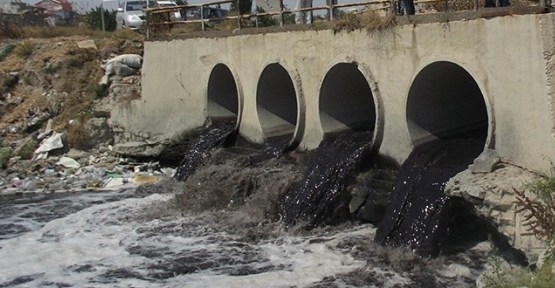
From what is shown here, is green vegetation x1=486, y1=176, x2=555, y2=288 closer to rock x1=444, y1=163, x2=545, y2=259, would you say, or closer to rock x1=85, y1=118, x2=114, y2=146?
rock x1=444, y1=163, x2=545, y2=259

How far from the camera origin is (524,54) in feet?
29.2

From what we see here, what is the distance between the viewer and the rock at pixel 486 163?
9.20 metres

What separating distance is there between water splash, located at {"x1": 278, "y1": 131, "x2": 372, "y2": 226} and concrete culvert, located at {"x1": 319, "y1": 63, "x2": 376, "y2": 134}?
1.11 meters

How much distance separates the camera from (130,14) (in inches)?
985

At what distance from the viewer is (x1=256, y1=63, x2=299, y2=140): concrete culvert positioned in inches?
589

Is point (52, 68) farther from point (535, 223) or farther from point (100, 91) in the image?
point (535, 223)

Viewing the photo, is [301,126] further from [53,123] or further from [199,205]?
[53,123]

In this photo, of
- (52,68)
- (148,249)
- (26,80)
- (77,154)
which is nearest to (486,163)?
(148,249)

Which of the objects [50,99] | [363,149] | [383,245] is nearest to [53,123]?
[50,99]

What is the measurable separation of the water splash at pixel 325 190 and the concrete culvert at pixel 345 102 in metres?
1.11

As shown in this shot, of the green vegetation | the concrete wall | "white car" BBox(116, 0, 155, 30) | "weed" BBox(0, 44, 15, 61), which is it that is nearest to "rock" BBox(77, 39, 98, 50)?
"weed" BBox(0, 44, 15, 61)

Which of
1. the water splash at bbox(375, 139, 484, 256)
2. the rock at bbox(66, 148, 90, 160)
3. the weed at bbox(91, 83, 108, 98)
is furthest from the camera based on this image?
the weed at bbox(91, 83, 108, 98)

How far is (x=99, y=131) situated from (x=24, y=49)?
4670 mm

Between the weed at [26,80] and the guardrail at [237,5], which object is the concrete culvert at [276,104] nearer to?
the guardrail at [237,5]
